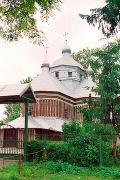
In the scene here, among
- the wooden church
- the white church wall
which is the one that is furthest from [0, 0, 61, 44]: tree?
the white church wall

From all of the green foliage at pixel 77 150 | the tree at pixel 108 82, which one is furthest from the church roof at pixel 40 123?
the green foliage at pixel 77 150

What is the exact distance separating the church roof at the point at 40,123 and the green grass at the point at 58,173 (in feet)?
68.0

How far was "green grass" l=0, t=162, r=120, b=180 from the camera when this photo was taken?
1449 cm

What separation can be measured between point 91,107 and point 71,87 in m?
23.9

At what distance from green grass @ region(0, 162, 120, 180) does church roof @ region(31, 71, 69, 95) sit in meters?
25.1

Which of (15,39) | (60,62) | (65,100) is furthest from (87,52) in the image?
(15,39)

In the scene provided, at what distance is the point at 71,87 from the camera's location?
49344mm

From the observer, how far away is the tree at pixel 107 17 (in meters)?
16.1

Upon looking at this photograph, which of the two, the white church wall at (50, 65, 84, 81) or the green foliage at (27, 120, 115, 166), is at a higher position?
the white church wall at (50, 65, 84, 81)

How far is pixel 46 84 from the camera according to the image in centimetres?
4381

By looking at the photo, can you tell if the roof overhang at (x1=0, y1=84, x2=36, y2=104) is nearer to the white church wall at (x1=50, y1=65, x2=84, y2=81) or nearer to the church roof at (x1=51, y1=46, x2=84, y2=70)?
the white church wall at (x1=50, y1=65, x2=84, y2=81)

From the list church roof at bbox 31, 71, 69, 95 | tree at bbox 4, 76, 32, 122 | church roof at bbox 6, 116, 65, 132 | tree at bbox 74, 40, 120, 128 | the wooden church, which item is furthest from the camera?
tree at bbox 4, 76, 32, 122

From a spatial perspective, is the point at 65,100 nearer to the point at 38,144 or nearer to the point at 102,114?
the point at 102,114

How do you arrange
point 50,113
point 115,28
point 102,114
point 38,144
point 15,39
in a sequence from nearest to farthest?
1. point 15,39
2. point 115,28
3. point 38,144
4. point 102,114
5. point 50,113
